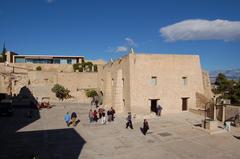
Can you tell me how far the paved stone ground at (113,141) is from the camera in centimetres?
1255

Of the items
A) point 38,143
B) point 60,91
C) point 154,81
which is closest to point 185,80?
point 154,81

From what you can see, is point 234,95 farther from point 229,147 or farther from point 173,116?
point 229,147

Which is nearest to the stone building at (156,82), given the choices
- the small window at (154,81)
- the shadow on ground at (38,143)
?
the small window at (154,81)

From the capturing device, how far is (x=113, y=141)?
14891 mm

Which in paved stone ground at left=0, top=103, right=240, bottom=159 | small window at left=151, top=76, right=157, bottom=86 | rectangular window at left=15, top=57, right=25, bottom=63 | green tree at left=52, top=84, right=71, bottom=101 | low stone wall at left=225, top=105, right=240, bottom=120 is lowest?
paved stone ground at left=0, top=103, right=240, bottom=159

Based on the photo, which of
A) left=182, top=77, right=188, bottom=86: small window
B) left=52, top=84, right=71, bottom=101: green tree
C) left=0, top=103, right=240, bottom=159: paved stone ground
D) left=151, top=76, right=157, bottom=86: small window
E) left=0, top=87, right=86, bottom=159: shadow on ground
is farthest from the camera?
left=52, top=84, right=71, bottom=101: green tree

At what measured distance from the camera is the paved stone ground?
12555 millimetres

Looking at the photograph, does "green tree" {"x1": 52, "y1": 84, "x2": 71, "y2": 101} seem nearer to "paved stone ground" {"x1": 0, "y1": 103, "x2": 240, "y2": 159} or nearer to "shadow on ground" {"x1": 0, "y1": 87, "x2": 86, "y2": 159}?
"paved stone ground" {"x1": 0, "y1": 103, "x2": 240, "y2": 159}

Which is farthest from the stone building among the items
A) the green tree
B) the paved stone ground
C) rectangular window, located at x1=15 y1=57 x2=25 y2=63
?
rectangular window, located at x1=15 y1=57 x2=25 y2=63

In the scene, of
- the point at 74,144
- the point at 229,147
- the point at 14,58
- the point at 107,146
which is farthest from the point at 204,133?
the point at 14,58

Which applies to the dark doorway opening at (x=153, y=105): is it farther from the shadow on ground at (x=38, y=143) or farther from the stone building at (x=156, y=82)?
the shadow on ground at (x=38, y=143)

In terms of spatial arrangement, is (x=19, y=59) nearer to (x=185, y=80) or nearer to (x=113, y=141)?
(x=185, y=80)

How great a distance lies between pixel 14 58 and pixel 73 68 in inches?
542

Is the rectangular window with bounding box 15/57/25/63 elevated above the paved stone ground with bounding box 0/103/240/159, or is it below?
above
